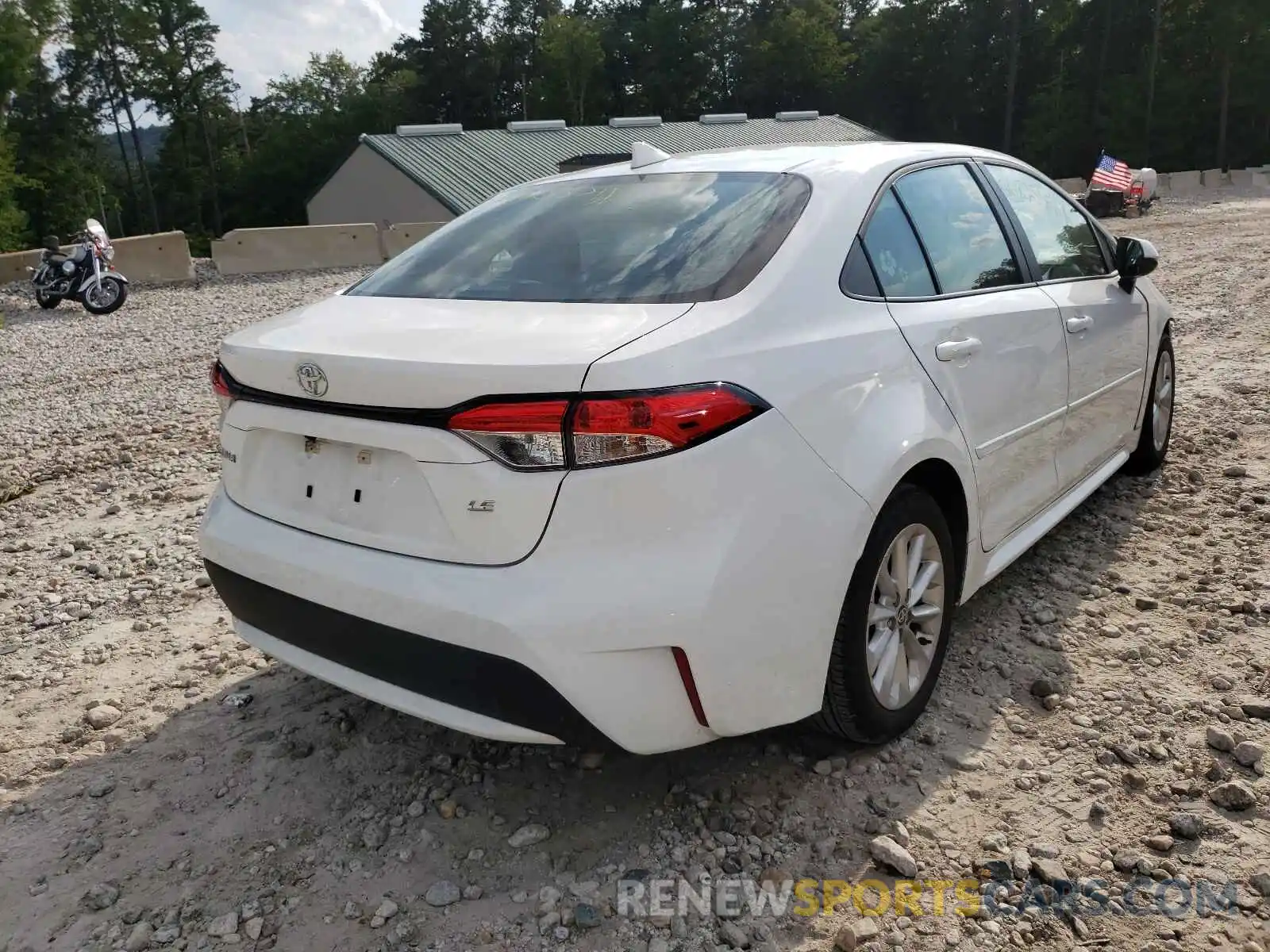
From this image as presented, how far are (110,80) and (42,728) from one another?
70256mm

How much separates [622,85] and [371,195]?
37.6 m

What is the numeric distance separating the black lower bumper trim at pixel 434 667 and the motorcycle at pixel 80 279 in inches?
488

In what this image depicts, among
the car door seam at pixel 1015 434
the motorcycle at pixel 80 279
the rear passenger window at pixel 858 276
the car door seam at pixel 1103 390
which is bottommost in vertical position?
the car door seam at pixel 1103 390

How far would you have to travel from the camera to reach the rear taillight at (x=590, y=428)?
2023 millimetres

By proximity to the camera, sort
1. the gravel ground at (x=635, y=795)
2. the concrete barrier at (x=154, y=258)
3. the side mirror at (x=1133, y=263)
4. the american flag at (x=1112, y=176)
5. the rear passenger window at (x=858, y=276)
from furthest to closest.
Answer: the american flag at (x=1112, y=176)
the concrete barrier at (x=154, y=258)
the side mirror at (x=1133, y=263)
the rear passenger window at (x=858, y=276)
the gravel ground at (x=635, y=795)

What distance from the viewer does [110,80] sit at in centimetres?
6072

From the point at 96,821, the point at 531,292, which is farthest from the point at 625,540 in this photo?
the point at 96,821

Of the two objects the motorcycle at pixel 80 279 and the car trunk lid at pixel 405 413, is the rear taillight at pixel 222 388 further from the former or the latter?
the motorcycle at pixel 80 279

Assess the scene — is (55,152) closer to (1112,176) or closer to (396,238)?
(396,238)

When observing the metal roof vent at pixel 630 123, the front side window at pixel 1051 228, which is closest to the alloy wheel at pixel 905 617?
the front side window at pixel 1051 228

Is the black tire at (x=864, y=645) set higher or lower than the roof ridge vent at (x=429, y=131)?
lower

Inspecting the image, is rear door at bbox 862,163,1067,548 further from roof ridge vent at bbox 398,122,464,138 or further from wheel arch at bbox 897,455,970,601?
roof ridge vent at bbox 398,122,464,138

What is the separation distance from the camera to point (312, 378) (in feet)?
7.60

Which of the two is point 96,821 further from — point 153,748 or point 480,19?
point 480,19
